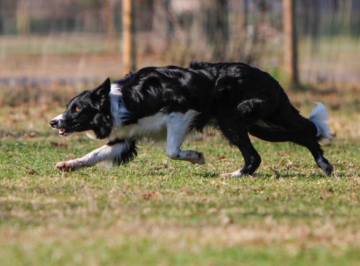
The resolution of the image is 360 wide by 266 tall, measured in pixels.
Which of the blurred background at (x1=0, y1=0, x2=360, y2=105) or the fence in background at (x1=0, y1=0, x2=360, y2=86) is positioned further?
the fence in background at (x1=0, y1=0, x2=360, y2=86)

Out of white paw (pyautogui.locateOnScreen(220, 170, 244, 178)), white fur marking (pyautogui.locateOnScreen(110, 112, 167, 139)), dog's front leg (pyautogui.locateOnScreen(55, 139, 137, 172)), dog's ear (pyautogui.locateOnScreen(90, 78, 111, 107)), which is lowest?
white paw (pyautogui.locateOnScreen(220, 170, 244, 178))

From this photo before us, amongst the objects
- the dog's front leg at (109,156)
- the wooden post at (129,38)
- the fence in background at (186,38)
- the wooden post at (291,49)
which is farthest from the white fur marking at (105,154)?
the wooden post at (291,49)

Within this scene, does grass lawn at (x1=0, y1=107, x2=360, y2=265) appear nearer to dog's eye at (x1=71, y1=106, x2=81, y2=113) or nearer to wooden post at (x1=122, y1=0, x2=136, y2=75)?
dog's eye at (x1=71, y1=106, x2=81, y2=113)

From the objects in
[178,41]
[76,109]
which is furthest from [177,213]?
[178,41]

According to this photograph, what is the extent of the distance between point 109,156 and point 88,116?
500mm

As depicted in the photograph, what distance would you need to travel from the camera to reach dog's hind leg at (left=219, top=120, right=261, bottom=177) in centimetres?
770

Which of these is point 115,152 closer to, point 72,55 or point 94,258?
point 94,258

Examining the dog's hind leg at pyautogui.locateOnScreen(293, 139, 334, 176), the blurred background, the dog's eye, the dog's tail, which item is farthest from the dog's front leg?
the blurred background

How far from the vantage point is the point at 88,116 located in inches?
308

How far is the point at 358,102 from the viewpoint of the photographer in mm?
15500

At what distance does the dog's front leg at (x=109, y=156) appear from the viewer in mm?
7895

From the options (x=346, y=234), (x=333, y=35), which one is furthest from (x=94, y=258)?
(x=333, y=35)

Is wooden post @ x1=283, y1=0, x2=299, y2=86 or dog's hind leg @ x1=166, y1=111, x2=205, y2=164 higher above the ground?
dog's hind leg @ x1=166, y1=111, x2=205, y2=164

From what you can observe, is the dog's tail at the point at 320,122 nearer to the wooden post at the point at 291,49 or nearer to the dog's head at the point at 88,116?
the dog's head at the point at 88,116
